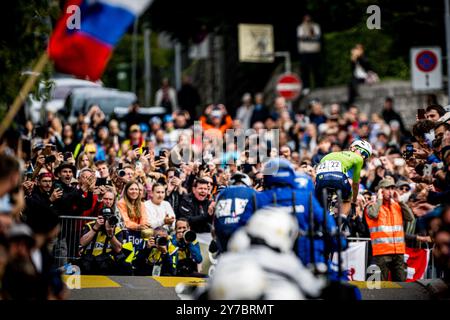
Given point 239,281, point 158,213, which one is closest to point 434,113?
point 158,213

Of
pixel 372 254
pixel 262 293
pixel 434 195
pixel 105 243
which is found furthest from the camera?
pixel 372 254

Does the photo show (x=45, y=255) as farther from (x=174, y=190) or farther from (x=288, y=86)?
(x=288, y=86)

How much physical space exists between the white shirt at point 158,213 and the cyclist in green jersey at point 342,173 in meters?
2.28

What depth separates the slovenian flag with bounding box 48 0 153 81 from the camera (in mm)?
13031

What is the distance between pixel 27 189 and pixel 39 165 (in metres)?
0.85

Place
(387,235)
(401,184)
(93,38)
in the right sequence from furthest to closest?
(401,184), (387,235), (93,38)

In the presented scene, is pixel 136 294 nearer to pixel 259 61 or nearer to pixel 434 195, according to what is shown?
pixel 434 195

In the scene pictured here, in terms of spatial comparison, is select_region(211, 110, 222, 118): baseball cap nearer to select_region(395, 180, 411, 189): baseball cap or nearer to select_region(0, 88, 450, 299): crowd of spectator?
→ select_region(0, 88, 450, 299): crowd of spectator

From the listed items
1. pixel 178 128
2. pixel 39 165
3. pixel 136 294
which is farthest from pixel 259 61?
pixel 136 294

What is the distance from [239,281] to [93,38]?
3097 mm

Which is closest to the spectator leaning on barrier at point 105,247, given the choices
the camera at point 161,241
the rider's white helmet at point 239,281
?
the camera at point 161,241

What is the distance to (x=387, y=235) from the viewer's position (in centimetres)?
1973

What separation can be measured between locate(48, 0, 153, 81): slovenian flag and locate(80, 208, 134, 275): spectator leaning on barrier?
5.52 m
